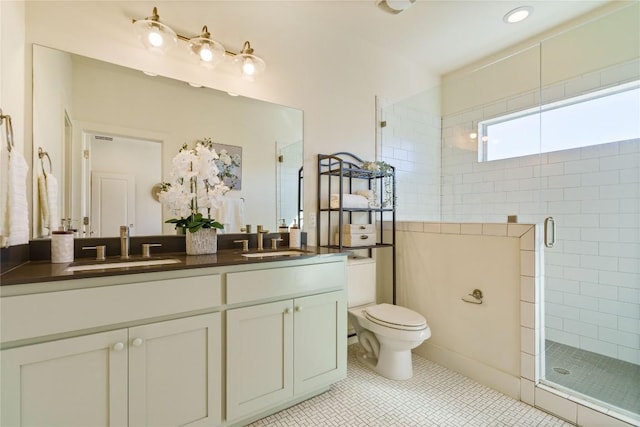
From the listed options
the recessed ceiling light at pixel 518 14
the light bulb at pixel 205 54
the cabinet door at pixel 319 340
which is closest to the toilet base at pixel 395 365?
the cabinet door at pixel 319 340

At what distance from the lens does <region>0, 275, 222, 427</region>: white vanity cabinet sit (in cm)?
102

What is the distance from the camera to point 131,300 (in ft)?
3.92

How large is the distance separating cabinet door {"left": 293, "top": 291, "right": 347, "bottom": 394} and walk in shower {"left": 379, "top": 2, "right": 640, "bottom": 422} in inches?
47.0

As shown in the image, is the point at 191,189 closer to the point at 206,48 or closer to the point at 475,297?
the point at 206,48

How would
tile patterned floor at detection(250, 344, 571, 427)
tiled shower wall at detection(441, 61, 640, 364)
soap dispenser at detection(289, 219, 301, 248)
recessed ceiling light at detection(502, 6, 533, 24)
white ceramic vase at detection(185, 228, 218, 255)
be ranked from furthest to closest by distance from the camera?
recessed ceiling light at detection(502, 6, 533, 24), soap dispenser at detection(289, 219, 301, 248), tiled shower wall at detection(441, 61, 640, 364), white ceramic vase at detection(185, 228, 218, 255), tile patterned floor at detection(250, 344, 571, 427)

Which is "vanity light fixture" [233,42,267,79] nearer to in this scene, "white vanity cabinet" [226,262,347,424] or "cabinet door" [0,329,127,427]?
"white vanity cabinet" [226,262,347,424]

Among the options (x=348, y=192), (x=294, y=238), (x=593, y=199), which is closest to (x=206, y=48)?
(x=294, y=238)

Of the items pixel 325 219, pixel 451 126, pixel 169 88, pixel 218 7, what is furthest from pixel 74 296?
pixel 451 126

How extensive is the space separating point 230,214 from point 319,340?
3.31ft

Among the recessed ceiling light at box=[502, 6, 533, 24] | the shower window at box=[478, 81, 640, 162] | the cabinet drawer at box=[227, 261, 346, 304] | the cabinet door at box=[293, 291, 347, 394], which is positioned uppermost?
the recessed ceiling light at box=[502, 6, 533, 24]

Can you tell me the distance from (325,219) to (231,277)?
1.15 m

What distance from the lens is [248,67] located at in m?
1.99

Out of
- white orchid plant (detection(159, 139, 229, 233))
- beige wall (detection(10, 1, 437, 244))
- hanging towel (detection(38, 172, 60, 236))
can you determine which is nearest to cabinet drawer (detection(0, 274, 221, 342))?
white orchid plant (detection(159, 139, 229, 233))

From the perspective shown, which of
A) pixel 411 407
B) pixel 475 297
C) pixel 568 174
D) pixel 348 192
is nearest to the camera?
pixel 411 407
